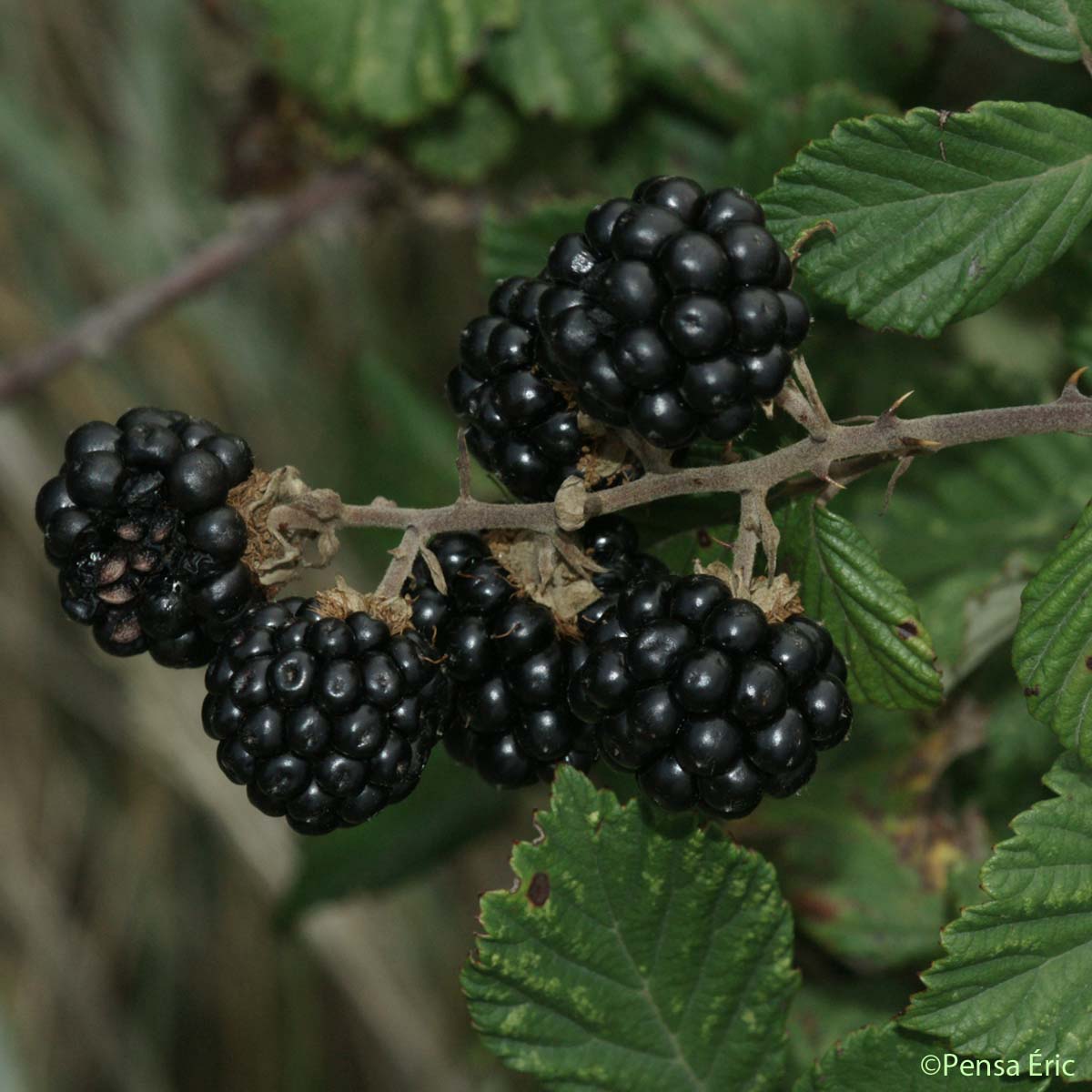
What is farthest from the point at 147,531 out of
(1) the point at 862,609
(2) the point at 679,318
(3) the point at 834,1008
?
(3) the point at 834,1008

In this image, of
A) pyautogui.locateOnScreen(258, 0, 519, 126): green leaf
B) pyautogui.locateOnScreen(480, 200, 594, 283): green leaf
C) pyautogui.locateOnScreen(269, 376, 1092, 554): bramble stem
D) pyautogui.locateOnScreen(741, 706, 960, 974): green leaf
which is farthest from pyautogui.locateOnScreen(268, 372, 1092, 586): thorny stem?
pyautogui.locateOnScreen(258, 0, 519, 126): green leaf

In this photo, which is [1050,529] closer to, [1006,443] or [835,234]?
[1006,443]

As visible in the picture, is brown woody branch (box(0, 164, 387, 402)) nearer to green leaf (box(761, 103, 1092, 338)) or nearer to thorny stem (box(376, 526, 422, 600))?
thorny stem (box(376, 526, 422, 600))

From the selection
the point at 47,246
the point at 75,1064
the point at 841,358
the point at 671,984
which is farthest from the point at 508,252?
the point at 75,1064

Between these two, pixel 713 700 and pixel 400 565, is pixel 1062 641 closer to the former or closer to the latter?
pixel 713 700

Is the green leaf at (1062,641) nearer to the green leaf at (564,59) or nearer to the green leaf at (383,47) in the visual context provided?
the green leaf at (564,59)

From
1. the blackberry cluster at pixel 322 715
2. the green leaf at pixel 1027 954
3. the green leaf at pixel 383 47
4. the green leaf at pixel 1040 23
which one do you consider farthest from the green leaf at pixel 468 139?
the green leaf at pixel 1027 954
